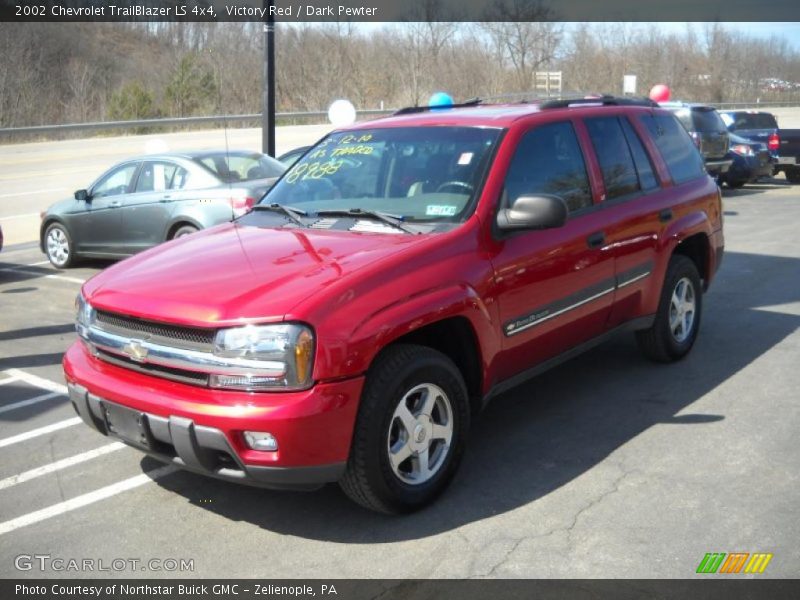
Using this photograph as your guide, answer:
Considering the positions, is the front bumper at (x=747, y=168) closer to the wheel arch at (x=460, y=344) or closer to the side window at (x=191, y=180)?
the side window at (x=191, y=180)

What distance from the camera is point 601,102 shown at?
5.89 m

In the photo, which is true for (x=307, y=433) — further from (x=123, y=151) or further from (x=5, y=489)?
(x=123, y=151)

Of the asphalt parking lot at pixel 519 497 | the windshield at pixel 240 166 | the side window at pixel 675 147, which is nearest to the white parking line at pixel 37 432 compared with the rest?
the asphalt parking lot at pixel 519 497

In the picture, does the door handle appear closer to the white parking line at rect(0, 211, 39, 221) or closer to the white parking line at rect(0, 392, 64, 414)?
the white parking line at rect(0, 392, 64, 414)

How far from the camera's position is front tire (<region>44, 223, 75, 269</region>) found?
11.0 m

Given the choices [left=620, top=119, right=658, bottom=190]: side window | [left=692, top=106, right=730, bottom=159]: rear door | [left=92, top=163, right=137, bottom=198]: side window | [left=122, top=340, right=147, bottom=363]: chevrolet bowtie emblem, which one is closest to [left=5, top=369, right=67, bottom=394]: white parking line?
[left=122, top=340, right=147, bottom=363]: chevrolet bowtie emblem

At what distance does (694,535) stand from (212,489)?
2.33m

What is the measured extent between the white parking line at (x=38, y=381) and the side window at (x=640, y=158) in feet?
13.9

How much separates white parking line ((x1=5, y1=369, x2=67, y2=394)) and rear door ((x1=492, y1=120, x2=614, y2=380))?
338 centimetres

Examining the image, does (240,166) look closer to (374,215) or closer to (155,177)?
(155,177)

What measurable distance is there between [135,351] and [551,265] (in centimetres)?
226

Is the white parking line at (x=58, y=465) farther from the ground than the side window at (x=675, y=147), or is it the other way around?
the side window at (x=675, y=147)

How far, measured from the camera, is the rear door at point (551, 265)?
4547 millimetres

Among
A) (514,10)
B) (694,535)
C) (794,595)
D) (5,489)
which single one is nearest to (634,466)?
(694,535)
